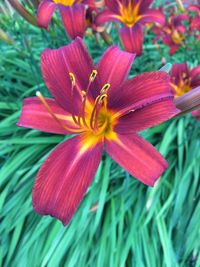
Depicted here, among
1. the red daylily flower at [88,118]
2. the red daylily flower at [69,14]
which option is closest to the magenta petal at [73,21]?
the red daylily flower at [69,14]

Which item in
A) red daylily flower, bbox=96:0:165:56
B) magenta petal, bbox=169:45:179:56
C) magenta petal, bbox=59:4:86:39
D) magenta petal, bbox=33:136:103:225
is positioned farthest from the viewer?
magenta petal, bbox=169:45:179:56

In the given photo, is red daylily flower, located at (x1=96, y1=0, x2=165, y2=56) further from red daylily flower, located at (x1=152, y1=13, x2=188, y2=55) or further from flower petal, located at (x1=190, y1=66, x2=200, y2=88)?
red daylily flower, located at (x1=152, y1=13, x2=188, y2=55)

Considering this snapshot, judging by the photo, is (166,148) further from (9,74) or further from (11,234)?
(9,74)

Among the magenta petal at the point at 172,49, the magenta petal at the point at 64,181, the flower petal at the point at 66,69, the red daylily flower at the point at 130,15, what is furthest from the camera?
the magenta petal at the point at 172,49

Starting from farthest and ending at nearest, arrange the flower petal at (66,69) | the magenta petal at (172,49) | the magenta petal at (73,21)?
the magenta petal at (172,49), the magenta petal at (73,21), the flower petal at (66,69)

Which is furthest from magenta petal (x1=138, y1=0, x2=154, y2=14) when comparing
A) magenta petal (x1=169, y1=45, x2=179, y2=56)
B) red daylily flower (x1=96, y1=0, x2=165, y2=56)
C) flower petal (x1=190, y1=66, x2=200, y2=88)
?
magenta petal (x1=169, y1=45, x2=179, y2=56)

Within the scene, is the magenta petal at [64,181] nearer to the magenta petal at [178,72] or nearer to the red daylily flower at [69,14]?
the red daylily flower at [69,14]

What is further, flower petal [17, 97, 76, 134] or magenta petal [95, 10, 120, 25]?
magenta petal [95, 10, 120, 25]
